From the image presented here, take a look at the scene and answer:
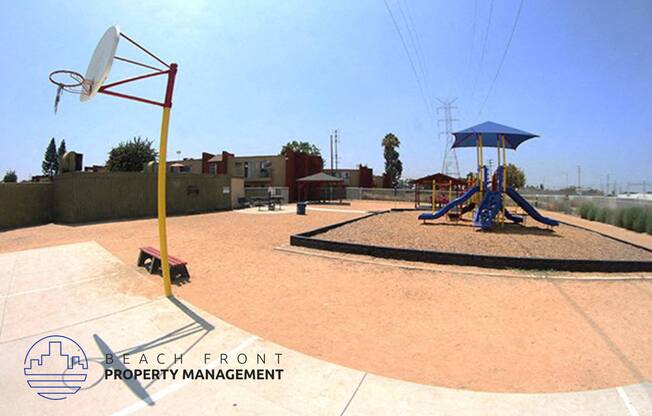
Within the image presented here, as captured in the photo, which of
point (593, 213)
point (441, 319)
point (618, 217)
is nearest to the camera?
point (441, 319)

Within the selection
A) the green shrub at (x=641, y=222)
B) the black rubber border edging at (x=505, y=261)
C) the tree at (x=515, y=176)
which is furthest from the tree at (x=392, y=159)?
the black rubber border edging at (x=505, y=261)

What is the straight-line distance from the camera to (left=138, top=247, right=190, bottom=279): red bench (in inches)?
227

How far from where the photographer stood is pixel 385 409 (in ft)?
7.86

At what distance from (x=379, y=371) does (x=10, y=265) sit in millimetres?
7888

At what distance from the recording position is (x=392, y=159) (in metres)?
58.5

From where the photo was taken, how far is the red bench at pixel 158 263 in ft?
18.9

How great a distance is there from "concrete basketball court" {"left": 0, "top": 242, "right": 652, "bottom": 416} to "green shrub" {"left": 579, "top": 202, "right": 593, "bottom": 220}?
69.4 feet

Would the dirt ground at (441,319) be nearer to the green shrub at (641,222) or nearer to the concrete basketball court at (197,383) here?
the concrete basketball court at (197,383)

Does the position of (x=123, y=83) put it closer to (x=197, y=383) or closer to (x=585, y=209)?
(x=197, y=383)

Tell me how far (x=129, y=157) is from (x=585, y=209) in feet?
145

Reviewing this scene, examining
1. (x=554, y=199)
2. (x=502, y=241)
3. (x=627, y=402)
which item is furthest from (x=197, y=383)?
(x=554, y=199)

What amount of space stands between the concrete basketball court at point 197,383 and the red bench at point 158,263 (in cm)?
112

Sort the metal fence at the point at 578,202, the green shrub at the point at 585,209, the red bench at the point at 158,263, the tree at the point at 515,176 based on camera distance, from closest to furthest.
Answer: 1. the red bench at the point at 158,263
2. the metal fence at the point at 578,202
3. the green shrub at the point at 585,209
4. the tree at the point at 515,176

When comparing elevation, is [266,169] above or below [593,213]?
above
